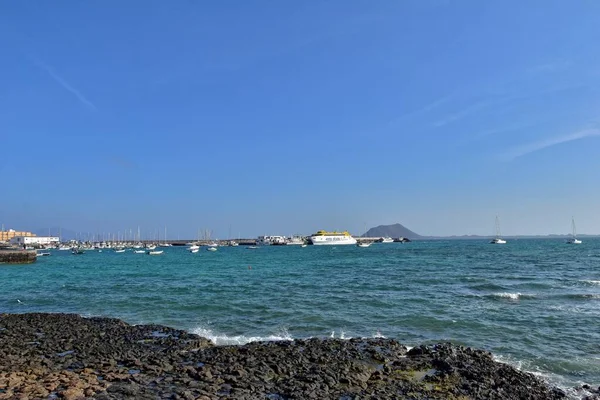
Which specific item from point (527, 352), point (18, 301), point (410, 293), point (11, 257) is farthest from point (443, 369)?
point (11, 257)

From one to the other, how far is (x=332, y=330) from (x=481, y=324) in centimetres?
756

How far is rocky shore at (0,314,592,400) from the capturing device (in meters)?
11.8

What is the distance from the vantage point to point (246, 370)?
45.3 feet

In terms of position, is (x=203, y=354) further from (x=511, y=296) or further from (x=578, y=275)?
(x=578, y=275)

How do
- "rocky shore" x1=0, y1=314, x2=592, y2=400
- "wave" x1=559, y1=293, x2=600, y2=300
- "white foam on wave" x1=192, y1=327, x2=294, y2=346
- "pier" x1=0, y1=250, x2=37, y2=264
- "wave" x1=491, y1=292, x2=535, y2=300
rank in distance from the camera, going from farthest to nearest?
"pier" x1=0, y1=250, x2=37, y2=264 → "wave" x1=491, y1=292, x2=535, y2=300 → "wave" x1=559, y1=293, x2=600, y2=300 → "white foam on wave" x1=192, y1=327, x2=294, y2=346 → "rocky shore" x1=0, y1=314, x2=592, y2=400

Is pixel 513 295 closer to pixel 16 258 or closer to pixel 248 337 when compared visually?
pixel 248 337

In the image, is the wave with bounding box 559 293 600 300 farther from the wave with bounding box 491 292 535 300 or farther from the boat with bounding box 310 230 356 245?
the boat with bounding box 310 230 356 245

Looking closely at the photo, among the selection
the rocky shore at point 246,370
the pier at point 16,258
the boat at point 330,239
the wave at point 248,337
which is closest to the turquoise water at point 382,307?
the wave at point 248,337

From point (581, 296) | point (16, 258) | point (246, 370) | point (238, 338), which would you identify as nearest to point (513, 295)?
point (581, 296)

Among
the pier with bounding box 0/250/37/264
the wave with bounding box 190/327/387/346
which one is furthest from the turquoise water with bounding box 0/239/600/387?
Result: the pier with bounding box 0/250/37/264

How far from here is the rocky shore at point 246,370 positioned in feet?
38.7

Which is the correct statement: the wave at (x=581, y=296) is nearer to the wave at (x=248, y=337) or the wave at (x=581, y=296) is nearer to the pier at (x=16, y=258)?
the wave at (x=248, y=337)

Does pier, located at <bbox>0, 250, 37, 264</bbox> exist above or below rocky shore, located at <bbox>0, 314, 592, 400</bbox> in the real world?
above

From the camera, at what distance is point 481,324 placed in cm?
2208
